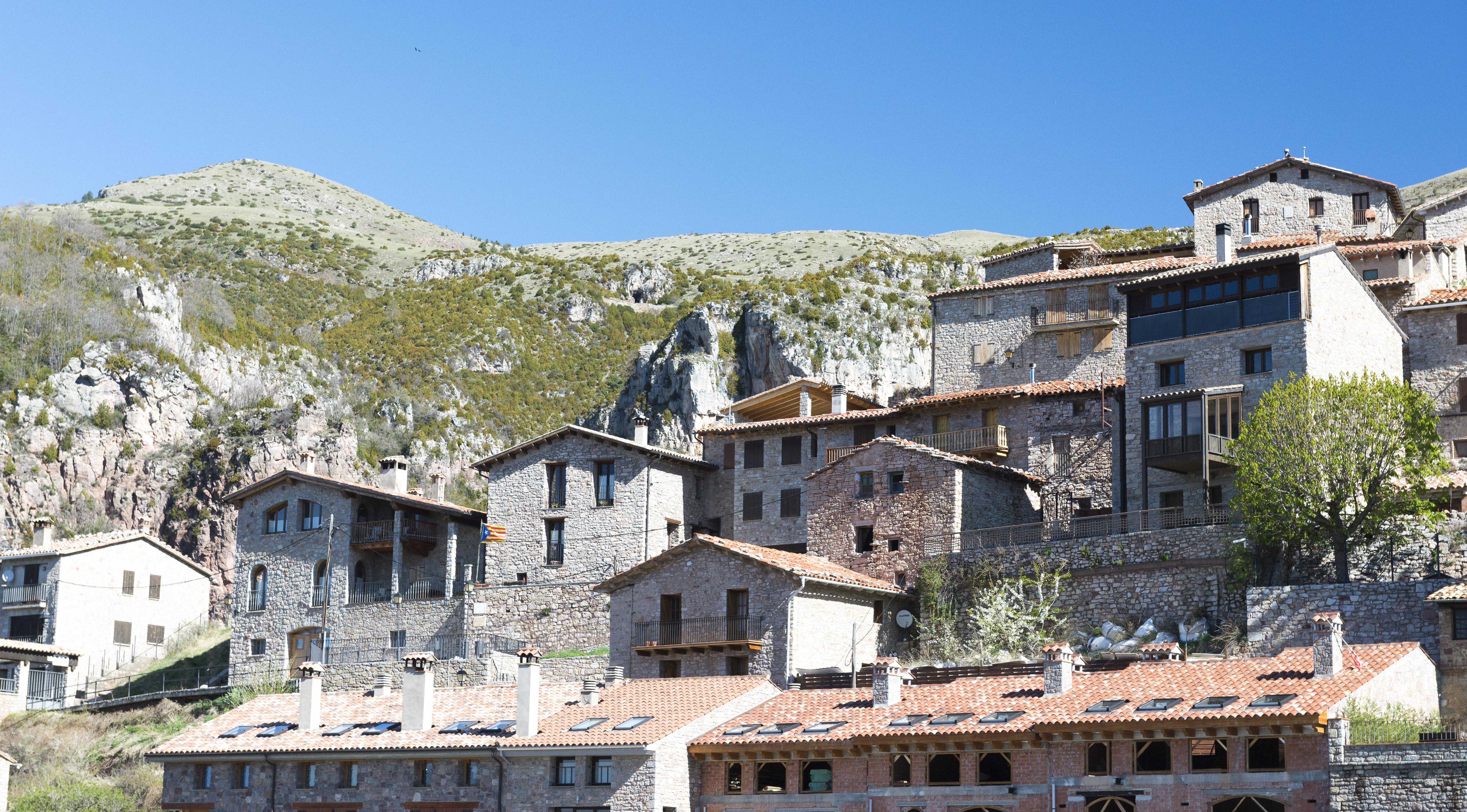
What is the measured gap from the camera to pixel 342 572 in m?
67.9

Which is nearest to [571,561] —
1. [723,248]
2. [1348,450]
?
[1348,450]

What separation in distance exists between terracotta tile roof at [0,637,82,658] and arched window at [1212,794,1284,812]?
175 feet

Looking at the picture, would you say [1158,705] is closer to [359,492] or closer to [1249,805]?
[1249,805]

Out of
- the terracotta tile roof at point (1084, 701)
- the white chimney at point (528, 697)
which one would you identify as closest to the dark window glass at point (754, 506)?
the white chimney at point (528, 697)

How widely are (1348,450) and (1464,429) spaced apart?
637 inches

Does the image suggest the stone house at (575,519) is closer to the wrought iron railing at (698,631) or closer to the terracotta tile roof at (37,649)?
the wrought iron railing at (698,631)

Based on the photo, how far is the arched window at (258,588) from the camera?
69.3 meters

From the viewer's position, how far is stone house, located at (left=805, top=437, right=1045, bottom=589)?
5462 centimetres

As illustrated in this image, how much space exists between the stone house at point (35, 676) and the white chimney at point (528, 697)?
3253 cm

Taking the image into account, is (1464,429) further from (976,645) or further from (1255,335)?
(976,645)

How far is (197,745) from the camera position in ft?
161

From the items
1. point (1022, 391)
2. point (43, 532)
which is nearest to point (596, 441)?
point (1022, 391)

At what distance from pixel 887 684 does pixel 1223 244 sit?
29.7 m

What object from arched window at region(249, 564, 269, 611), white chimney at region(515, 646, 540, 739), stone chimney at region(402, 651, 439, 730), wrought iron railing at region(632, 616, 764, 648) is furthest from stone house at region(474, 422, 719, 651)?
white chimney at region(515, 646, 540, 739)
